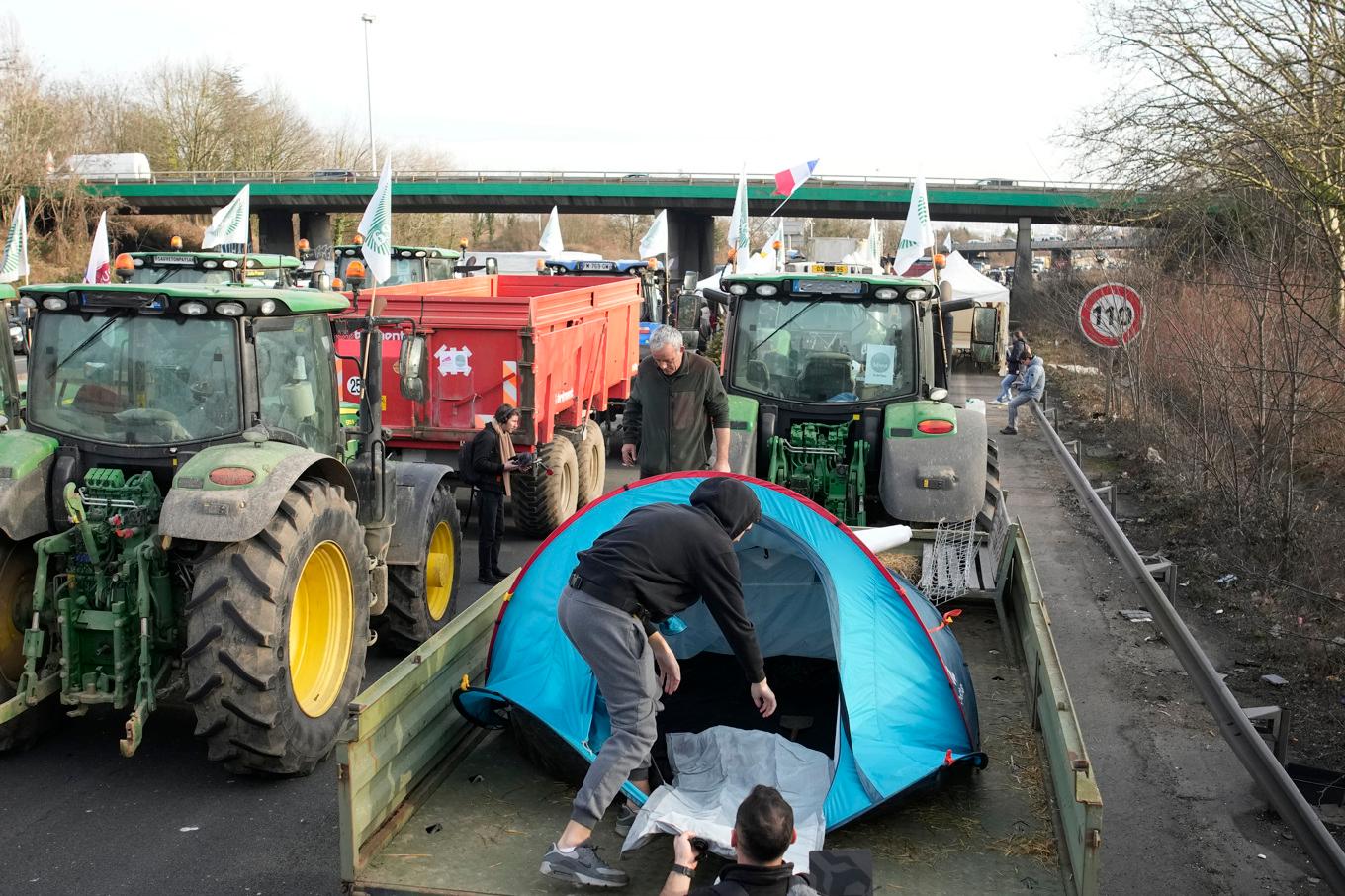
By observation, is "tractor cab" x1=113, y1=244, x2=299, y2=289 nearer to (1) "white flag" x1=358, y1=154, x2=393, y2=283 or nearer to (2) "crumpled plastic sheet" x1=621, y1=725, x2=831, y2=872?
(1) "white flag" x1=358, y1=154, x2=393, y2=283

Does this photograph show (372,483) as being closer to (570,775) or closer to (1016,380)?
(570,775)

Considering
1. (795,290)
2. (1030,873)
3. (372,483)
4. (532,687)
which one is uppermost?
(795,290)

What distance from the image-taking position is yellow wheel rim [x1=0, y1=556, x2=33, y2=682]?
19.5ft

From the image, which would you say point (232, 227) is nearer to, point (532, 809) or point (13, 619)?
point (13, 619)

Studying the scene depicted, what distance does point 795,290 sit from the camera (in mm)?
9281

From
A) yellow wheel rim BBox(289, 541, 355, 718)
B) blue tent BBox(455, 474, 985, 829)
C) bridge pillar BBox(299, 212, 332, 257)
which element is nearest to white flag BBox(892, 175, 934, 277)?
blue tent BBox(455, 474, 985, 829)

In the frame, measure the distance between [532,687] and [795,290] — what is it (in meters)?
4.76

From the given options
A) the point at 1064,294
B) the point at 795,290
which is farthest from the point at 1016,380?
the point at 795,290

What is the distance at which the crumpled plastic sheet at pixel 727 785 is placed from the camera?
15.4 feet

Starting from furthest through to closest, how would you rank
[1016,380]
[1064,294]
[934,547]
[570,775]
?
1. [1064,294]
2. [1016,380]
3. [934,547]
4. [570,775]

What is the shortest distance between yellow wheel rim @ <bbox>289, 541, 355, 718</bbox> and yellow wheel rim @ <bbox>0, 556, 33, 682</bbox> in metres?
1.34

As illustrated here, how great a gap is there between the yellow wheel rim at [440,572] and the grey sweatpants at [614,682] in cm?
404

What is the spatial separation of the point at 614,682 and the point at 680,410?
10.8 feet

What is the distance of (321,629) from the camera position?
6488 mm
